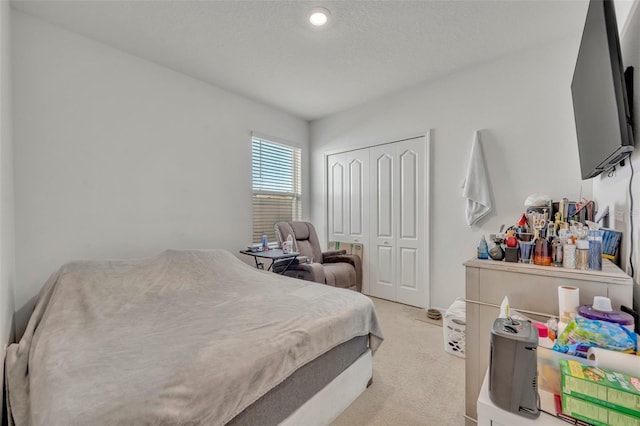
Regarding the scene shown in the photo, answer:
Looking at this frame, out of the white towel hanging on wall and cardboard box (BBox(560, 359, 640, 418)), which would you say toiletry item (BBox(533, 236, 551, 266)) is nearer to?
cardboard box (BBox(560, 359, 640, 418))

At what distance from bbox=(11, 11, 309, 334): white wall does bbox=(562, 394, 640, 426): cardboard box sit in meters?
3.12

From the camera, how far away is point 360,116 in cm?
396

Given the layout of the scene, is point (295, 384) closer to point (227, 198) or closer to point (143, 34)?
A: point (227, 198)

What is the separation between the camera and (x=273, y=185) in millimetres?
4055

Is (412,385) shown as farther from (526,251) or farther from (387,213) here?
(387,213)

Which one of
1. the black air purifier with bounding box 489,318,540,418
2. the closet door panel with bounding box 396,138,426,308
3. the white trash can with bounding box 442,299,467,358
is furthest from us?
the closet door panel with bounding box 396,138,426,308

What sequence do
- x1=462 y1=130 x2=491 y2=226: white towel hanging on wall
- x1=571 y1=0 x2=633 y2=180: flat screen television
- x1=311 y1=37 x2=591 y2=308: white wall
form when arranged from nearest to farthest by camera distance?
x1=571 y1=0 x2=633 y2=180: flat screen television < x1=311 y1=37 x2=591 y2=308: white wall < x1=462 y1=130 x2=491 y2=226: white towel hanging on wall

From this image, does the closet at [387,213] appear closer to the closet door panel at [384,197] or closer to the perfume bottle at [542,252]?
the closet door panel at [384,197]

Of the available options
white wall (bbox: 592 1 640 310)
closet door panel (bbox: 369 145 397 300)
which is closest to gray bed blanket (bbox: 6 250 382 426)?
white wall (bbox: 592 1 640 310)

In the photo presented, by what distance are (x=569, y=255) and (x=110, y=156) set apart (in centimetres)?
343

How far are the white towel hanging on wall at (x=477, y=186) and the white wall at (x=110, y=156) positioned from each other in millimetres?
2750

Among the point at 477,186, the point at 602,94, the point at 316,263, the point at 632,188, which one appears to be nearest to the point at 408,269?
the point at 316,263

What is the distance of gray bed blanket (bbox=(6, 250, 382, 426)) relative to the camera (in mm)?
955

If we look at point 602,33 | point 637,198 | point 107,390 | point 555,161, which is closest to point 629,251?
point 637,198
